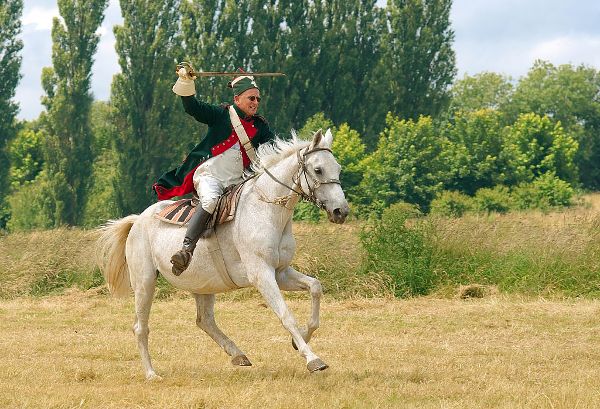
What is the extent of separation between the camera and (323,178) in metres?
8.08

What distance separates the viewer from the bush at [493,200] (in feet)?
125

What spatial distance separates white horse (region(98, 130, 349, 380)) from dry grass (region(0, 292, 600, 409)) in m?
0.51

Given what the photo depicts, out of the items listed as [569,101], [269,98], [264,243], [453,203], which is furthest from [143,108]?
[569,101]

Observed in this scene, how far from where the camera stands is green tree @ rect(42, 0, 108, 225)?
41125 mm

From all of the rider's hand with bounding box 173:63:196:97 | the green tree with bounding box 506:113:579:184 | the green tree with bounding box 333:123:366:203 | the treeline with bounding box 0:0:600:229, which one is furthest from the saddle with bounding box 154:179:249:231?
the green tree with bounding box 506:113:579:184

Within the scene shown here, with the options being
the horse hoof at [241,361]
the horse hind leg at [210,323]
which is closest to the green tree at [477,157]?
the horse hind leg at [210,323]

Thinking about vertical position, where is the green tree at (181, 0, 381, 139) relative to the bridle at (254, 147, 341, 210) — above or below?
above

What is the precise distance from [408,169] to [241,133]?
104ft

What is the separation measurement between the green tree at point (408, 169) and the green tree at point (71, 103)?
12112mm

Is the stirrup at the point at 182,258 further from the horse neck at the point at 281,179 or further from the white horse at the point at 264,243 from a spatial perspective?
the horse neck at the point at 281,179

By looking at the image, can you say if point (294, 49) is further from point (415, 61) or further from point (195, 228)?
point (195, 228)

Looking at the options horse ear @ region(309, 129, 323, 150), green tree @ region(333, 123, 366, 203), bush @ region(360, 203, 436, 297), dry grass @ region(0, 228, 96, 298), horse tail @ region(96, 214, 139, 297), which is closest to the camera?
horse ear @ region(309, 129, 323, 150)

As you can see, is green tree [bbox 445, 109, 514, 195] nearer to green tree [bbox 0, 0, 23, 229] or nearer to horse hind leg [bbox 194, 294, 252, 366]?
green tree [bbox 0, 0, 23, 229]

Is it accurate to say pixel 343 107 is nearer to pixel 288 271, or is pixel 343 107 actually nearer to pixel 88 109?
pixel 88 109
